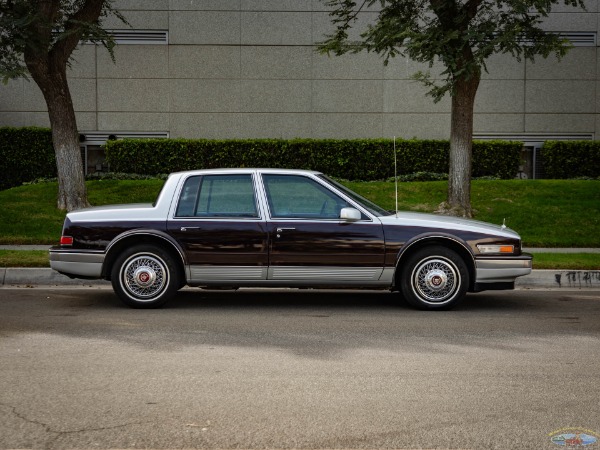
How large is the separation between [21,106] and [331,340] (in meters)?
18.2

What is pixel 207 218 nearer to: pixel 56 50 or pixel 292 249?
pixel 292 249

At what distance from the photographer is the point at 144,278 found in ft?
31.0

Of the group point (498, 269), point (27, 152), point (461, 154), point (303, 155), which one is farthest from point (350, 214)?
point (27, 152)

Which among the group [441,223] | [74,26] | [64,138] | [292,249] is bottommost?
[292,249]

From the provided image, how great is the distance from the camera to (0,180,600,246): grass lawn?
15.9 metres

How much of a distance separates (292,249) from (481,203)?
9.59m

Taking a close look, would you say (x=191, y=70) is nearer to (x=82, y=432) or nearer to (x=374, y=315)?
(x=374, y=315)

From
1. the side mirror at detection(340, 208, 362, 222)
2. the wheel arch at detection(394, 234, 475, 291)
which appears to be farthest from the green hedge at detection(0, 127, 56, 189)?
the wheel arch at detection(394, 234, 475, 291)

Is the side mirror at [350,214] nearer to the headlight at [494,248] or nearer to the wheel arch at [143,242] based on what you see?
the headlight at [494,248]

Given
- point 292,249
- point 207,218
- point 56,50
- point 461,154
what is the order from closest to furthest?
point 292,249, point 207,218, point 56,50, point 461,154

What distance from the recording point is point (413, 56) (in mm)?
14898

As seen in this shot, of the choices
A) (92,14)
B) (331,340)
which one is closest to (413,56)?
(92,14)

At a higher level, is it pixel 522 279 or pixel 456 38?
pixel 456 38

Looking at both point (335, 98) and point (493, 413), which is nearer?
point (493, 413)
